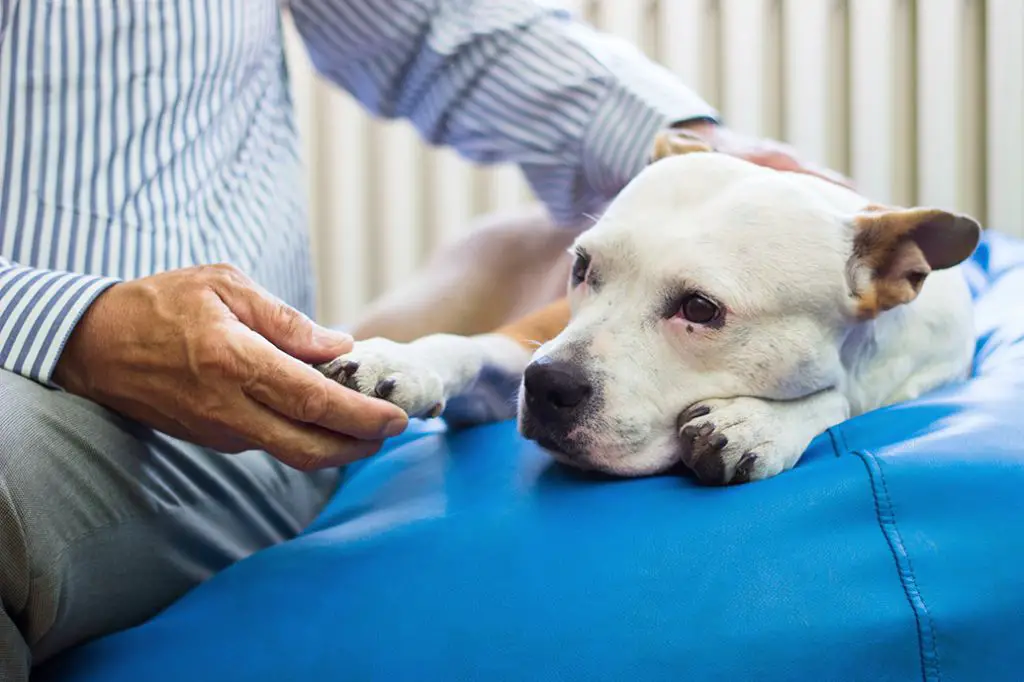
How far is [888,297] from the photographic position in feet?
2.82

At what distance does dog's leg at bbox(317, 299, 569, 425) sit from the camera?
32.2 inches

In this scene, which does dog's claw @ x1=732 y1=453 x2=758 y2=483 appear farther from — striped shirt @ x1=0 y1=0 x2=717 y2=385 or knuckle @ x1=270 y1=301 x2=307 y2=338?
striped shirt @ x1=0 y1=0 x2=717 y2=385

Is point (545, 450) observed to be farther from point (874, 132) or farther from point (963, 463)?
point (874, 132)

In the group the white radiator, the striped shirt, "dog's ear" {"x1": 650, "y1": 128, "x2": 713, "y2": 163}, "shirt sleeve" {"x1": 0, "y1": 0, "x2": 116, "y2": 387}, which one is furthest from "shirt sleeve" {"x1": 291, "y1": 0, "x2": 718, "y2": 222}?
the white radiator

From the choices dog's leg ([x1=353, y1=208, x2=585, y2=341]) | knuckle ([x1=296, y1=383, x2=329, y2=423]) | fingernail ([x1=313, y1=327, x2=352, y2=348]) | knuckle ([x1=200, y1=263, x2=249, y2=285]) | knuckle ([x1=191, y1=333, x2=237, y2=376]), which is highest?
knuckle ([x1=200, y1=263, x2=249, y2=285])

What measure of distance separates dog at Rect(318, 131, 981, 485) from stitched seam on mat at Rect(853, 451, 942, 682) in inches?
3.5

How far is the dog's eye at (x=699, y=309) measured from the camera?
83 cm

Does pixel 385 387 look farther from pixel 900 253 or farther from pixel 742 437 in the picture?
pixel 900 253

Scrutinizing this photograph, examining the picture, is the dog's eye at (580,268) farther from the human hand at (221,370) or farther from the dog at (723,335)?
the human hand at (221,370)

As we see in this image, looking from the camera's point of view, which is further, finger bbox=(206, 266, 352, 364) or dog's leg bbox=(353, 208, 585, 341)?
dog's leg bbox=(353, 208, 585, 341)

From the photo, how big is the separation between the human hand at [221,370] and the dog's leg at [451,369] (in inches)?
1.2

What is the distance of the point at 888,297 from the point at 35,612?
685 mm

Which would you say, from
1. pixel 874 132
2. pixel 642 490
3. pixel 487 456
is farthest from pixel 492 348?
pixel 874 132

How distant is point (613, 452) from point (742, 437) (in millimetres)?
99
